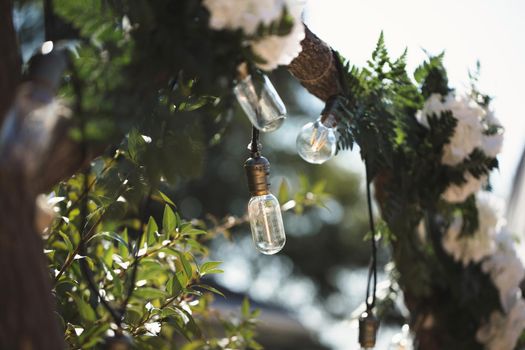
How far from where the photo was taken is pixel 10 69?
0.82m

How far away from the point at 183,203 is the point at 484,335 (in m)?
8.92

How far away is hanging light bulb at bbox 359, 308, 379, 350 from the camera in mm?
1478

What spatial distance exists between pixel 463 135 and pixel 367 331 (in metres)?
0.45

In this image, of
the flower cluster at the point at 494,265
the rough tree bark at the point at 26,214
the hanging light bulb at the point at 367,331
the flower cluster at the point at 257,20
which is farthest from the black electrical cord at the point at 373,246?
the rough tree bark at the point at 26,214

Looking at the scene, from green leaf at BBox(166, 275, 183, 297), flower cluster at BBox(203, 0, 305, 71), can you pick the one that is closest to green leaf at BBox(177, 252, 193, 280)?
green leaf at BBox(166, 275, 183, 297)

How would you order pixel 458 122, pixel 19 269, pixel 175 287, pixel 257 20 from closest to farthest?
pixel 19 269 < pixel 257 20 < pixel 175 287 < pixel 458 122

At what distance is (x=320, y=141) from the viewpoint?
4.39ft

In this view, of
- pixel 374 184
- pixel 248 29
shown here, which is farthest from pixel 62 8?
pixel 374 184

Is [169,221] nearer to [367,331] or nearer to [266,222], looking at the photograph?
[266,222]

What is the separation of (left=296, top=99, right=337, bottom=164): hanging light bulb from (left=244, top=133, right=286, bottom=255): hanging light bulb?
0.13 meters

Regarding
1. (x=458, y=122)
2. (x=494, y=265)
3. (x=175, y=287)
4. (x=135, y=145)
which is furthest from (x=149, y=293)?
(x=494, y=265)

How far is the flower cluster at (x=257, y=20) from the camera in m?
0.89

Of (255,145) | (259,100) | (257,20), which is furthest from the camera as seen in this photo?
(255,145)

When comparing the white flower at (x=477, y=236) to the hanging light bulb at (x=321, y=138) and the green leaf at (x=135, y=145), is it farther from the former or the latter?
the green leaf at (x=135, y=145)
